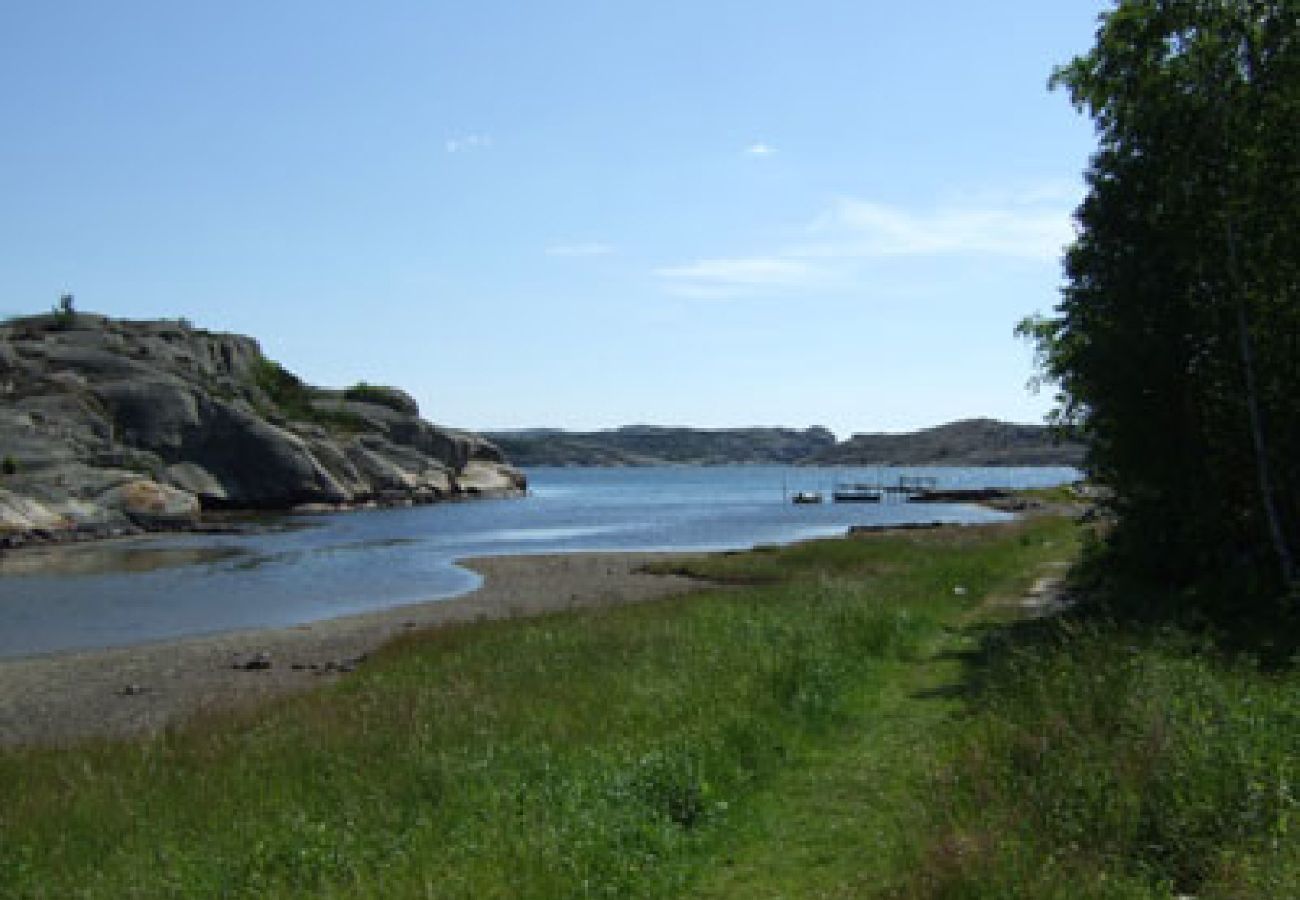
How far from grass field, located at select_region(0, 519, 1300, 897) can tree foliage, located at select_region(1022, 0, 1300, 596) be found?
6.13 m

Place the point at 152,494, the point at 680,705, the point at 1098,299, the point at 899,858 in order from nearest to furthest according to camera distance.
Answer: the point at 899,858 → the point at 680,705 → the point at 1098,299 → the point at 152,494

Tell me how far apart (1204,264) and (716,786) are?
593 inches

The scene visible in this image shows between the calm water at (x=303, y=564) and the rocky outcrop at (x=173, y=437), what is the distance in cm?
811

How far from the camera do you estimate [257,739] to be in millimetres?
15328

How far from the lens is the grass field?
25.2ft

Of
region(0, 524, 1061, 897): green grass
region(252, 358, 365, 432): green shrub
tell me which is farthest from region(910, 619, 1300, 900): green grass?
region(252, 358, 365, 432): green shrub

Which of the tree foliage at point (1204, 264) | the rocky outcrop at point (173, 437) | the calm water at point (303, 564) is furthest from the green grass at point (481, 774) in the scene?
the rocky outcrop at point (173, 437)

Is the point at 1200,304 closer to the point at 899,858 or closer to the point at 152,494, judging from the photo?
the point at 899,858

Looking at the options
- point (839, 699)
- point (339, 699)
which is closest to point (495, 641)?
point (339, 699)

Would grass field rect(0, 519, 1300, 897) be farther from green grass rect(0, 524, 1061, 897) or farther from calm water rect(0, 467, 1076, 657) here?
calm water rect(0, 467, 1076, 657)

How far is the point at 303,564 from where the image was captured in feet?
187

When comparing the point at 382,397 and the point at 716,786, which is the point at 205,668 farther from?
the point at 382,397

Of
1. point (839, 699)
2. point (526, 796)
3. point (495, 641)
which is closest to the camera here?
point (526, 796)

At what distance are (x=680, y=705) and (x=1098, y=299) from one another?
14.4 metres
